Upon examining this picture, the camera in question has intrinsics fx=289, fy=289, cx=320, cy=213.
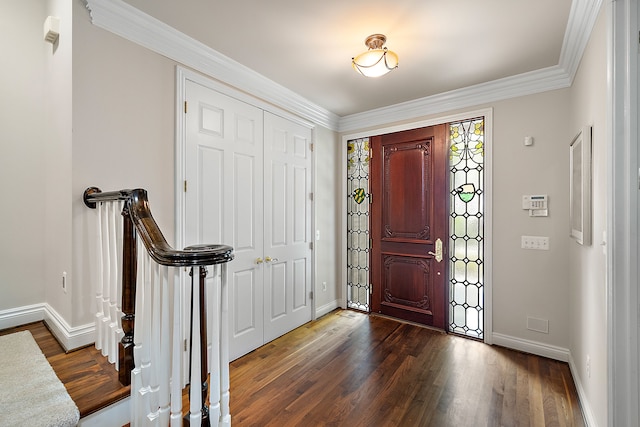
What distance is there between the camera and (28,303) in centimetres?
214

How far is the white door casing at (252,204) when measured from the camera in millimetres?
2355

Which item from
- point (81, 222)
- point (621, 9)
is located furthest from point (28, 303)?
point (621, 9)

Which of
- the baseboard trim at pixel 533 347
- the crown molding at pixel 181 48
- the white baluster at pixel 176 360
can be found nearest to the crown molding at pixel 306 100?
the crown molding at pixel 181 48

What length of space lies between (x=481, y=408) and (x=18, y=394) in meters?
2.62

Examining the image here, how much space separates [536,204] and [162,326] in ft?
10.3

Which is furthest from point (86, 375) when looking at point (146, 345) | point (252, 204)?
point (252, 204)

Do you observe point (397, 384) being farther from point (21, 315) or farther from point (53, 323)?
point (21, 315)

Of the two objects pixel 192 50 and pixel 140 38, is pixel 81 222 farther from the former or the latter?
pixel 192 50

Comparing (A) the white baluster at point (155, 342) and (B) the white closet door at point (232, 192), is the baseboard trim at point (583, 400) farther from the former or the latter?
(B) the white closet door at point (232, 192)

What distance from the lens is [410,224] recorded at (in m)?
3.49

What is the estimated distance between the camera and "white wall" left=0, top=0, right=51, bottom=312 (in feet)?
6.69

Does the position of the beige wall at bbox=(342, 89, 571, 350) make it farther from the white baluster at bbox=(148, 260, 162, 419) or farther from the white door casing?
the white baluster at bbox=(148, 260, 162, 419)

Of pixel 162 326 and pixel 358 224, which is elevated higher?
pixel 358 224

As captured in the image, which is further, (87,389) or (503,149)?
(503,149)
